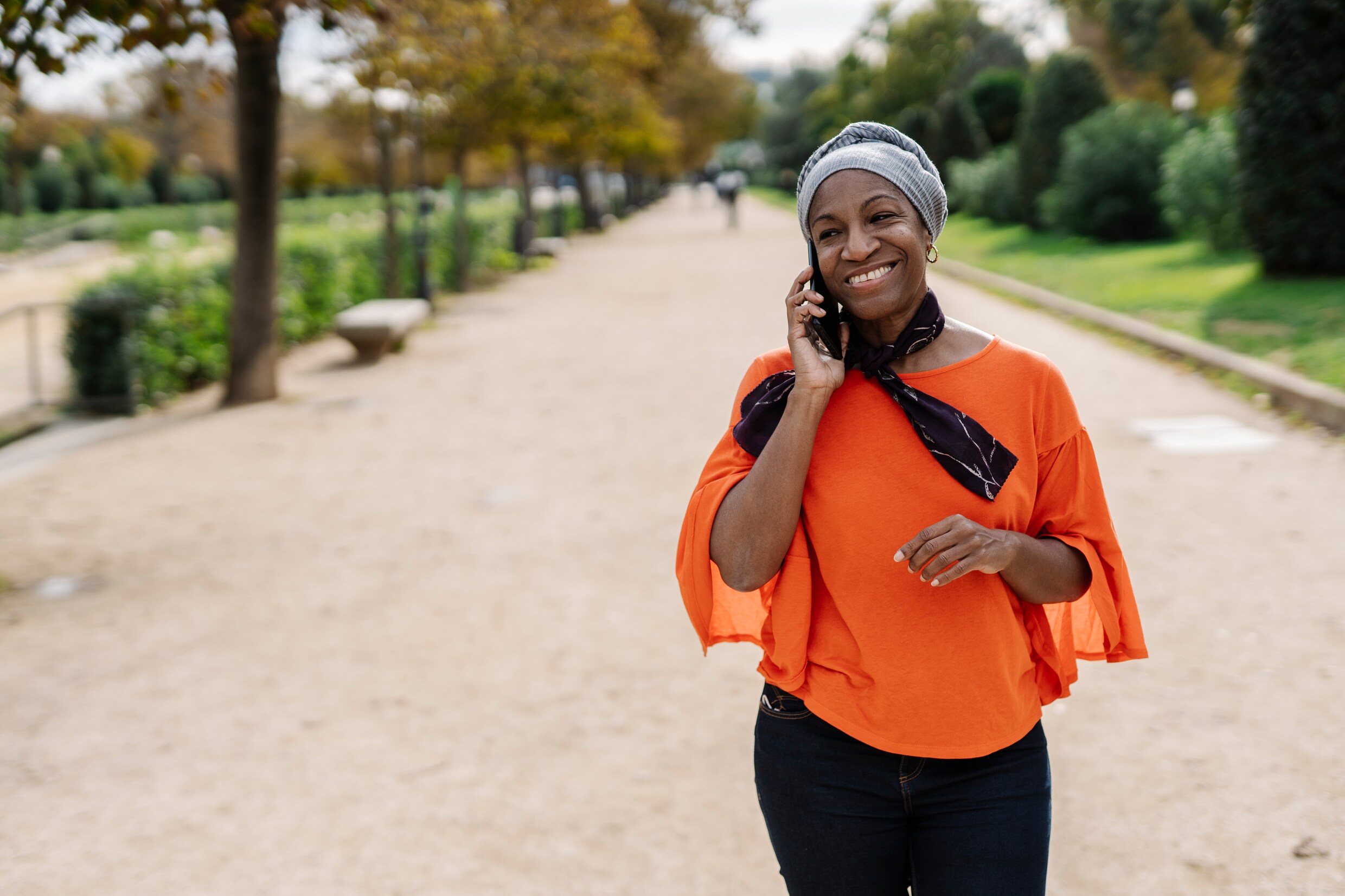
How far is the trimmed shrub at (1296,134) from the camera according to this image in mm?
12516

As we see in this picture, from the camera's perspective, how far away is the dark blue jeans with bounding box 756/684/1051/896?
187 centimetres

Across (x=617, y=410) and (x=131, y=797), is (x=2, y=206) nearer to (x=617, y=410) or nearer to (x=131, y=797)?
(x=617, y=410)

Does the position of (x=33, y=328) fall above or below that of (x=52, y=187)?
below

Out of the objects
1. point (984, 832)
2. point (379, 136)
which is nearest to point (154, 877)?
point (984, 832)

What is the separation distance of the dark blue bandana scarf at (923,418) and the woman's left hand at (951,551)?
0.11 m

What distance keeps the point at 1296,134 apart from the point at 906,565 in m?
13.1

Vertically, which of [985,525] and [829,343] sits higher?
[829,343]

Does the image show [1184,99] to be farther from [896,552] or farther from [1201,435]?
[896,552]

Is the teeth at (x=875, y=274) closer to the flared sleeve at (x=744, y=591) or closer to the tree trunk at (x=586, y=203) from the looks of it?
the flared sleeve at (x=744, y=591)

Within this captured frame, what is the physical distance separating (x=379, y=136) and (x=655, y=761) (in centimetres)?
1459

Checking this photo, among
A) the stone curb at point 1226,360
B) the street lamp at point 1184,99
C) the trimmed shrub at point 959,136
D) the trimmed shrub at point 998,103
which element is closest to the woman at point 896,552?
the stone curb at point 1226,360

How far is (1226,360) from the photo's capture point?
9.74 metres

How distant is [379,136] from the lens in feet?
55.2

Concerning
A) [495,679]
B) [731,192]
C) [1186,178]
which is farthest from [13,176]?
[495,679]
